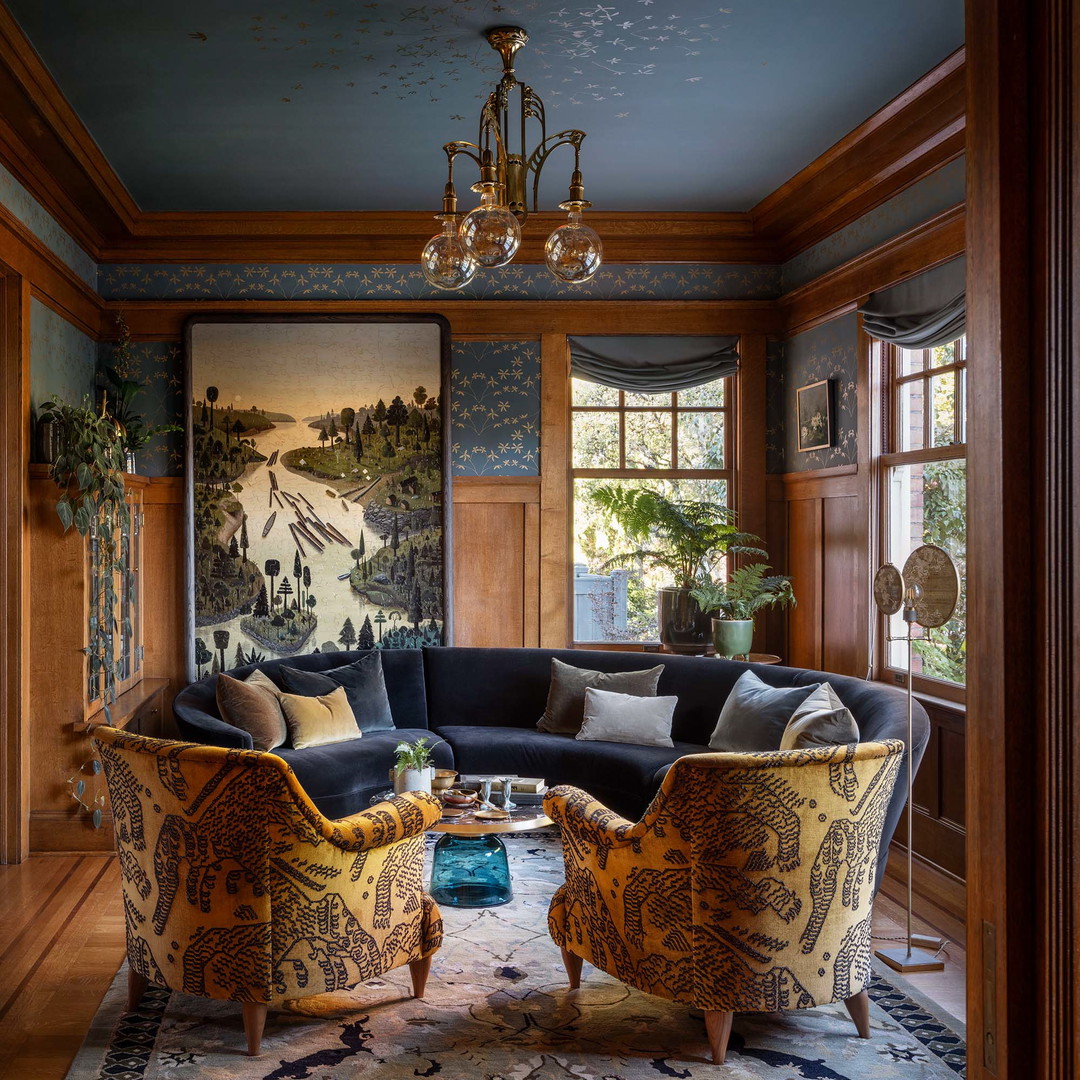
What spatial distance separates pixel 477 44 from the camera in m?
3.85

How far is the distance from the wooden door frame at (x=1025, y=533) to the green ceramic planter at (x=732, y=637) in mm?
4522

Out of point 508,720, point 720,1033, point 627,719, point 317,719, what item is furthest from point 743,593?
point 720,1033

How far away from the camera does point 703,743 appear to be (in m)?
5.28

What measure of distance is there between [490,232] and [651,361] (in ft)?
11.0

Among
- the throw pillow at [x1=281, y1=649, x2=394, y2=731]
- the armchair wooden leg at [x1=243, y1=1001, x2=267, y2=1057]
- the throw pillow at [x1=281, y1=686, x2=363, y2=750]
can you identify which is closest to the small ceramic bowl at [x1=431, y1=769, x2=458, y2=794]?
the throw pillow at [x1=281, y1=686, x2=363, y2=750]

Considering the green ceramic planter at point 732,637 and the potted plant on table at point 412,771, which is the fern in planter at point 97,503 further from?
the green ceramic planter at point 732,637

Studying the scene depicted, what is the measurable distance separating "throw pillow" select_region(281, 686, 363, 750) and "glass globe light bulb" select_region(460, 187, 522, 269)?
282 centimetres

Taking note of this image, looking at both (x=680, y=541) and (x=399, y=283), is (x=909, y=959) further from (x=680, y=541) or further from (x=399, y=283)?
(x=399, y=283)

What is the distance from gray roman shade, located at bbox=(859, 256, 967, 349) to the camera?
4.25 metres

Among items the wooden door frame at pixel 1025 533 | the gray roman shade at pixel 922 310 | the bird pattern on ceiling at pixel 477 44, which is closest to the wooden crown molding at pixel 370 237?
the gray roman shade at pixel 922 310

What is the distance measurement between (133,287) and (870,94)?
4.37m

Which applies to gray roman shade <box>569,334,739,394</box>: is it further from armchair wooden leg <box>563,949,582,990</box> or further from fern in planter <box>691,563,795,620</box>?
armchair wooden leg <box>563,949,582,990</box>

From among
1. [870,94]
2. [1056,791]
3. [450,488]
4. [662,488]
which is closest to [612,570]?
[662,488]

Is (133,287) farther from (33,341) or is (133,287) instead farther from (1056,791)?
(1056,791)
